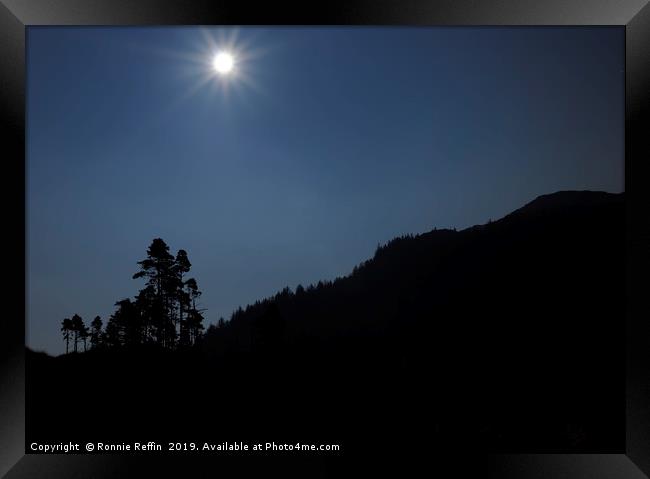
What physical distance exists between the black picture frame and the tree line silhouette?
13.2 feet

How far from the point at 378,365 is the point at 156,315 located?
19.3 feet

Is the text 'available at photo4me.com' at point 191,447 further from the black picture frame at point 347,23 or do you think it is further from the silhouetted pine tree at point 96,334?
the silhouetted pine tree at point 96,334

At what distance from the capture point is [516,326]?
1205 cm

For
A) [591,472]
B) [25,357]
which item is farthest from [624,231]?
[25,357]

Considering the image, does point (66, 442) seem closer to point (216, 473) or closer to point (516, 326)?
point (216, 473)

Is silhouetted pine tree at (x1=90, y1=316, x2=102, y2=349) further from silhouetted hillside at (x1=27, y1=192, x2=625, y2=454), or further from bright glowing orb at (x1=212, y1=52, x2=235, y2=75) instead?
bright glowing orb at (x1=212, y1=52, x2=235, y2=75)

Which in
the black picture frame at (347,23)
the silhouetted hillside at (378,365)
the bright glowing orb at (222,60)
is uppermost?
the bright glowing orb at (222,60)

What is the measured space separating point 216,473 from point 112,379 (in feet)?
27.4

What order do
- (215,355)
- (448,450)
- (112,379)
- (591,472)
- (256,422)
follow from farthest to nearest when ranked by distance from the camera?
(256,422), (215,355), (112,379), (448,450), (591,472)

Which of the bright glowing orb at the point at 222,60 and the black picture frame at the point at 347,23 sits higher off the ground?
the bright glowing orb at the point at 222,60

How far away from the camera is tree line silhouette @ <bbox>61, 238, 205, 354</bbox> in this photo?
7.35 m

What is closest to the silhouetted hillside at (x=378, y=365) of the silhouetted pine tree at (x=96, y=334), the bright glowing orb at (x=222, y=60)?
the silhouetted pine tree at (x=96, y=334)

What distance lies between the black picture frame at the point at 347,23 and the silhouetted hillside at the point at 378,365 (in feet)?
19.0

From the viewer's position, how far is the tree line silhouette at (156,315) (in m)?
7.35
